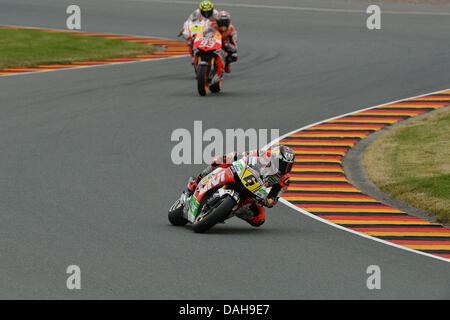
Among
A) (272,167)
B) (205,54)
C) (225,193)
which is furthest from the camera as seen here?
(205,54)

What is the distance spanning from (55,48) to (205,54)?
9183 millimetres

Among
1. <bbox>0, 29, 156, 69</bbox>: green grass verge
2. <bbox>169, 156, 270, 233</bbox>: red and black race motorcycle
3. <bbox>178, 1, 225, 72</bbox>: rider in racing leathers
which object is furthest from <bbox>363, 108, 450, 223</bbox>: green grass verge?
<bbox>0, 29, 156, 69</bbox>: green grass verge

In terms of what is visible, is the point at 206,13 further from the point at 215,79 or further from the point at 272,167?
the point at 272,167

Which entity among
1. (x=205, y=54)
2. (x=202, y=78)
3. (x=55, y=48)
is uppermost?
(x=55, y=48)

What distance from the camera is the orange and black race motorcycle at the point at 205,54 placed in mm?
22812

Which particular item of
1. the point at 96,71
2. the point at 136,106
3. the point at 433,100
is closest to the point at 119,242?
the point at 136,106

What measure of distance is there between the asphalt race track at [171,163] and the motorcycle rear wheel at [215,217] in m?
0.15

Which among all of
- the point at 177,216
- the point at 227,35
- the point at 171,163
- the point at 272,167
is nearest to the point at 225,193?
the point at 272,167

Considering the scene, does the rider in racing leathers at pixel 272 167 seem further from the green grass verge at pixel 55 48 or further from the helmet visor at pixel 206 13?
the green grass verge at pixel 55 48

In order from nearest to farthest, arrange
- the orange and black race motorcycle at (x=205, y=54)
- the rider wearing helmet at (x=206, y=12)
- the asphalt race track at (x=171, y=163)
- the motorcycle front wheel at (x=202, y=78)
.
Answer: the asphalt race track at (x=171, y=163) → the orange and black race motorcycle at (x=205, y=54) → the motorcycle front wheel at (x=202, y=78) → the rider wearing helmet at (x=206, y=12)

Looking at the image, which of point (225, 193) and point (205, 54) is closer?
point (225, 193)

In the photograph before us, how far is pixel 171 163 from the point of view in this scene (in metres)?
17.5

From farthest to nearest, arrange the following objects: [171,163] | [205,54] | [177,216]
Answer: [205,54] < [171,163] < [177,216]

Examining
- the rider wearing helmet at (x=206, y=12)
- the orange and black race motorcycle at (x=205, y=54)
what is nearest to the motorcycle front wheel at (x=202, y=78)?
the orange and black race motorcycle at (x=205, y=54)
